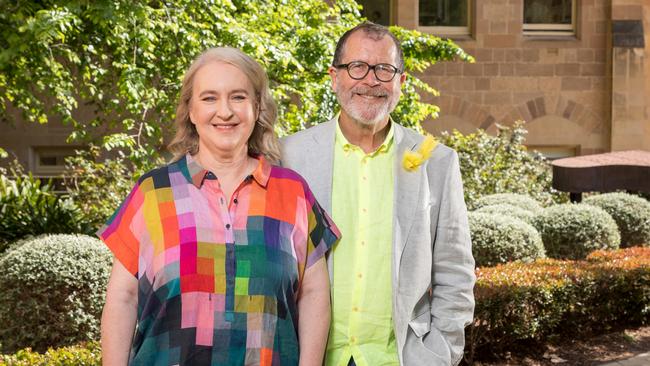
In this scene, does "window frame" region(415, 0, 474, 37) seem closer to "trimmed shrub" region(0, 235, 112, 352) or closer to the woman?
"trimmed shrub" region(0, 235, 112, 352)

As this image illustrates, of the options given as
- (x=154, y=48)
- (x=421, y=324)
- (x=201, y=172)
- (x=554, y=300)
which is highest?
(x=154, y=48)

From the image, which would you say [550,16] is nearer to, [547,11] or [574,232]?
[547,11]

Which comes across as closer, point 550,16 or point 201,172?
point 201,172

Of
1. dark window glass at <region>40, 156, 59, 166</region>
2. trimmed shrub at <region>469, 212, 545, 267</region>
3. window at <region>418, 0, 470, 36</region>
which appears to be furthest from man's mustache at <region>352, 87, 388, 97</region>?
window at <region>418, 0, 470, 36</region>

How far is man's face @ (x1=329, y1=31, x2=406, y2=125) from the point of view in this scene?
3094 millimetres

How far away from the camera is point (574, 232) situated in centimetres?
1052

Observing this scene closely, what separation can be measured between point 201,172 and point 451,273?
3.08 feet

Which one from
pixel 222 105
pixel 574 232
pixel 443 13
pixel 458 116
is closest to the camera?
pixel 222 105

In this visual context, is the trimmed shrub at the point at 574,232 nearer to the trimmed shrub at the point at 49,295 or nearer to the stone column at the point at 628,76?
the trimmed shrub at the point at 49,295

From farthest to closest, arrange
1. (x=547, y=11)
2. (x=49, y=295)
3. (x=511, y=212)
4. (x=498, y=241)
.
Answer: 1. (x=547, y=11)
2. (x=511, y=212)
3. (x=498, y=241)
4. (x=49, y=295)

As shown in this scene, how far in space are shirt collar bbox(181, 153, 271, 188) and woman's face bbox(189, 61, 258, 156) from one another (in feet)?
0.25

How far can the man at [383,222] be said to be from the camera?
118 inches

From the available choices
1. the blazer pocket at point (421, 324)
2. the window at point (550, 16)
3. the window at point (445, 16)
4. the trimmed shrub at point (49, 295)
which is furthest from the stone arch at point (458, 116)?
the blazer pocket at point (421, 324)

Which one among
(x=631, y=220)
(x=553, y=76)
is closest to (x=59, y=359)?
(x=631, y=220)
